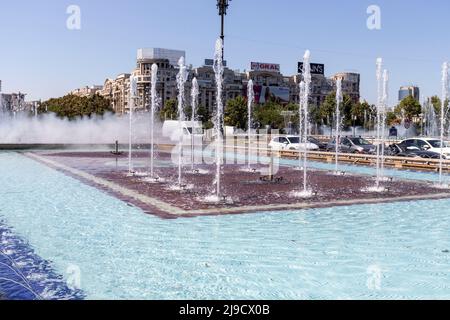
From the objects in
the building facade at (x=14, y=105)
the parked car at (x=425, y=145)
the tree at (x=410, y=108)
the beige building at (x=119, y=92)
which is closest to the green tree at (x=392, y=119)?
the tree at (x=410, y=108)

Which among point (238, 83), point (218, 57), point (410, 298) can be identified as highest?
point (238, 83)

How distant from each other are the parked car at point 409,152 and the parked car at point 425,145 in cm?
16

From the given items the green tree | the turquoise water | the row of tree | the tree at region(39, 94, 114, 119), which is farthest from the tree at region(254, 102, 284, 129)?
the turquoise water

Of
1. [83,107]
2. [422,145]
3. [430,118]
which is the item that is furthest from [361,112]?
[422,145]

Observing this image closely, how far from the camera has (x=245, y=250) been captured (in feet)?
23.8

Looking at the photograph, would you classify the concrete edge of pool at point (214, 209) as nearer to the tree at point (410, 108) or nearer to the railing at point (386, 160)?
the railing at point (386, 160)

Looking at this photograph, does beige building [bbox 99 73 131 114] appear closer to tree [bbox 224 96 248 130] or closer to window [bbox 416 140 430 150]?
tree [bbox 224 96 248 130]

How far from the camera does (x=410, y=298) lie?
5340 millimetres

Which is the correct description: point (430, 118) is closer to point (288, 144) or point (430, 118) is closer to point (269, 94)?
point (269, 94)

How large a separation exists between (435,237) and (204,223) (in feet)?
13.3
